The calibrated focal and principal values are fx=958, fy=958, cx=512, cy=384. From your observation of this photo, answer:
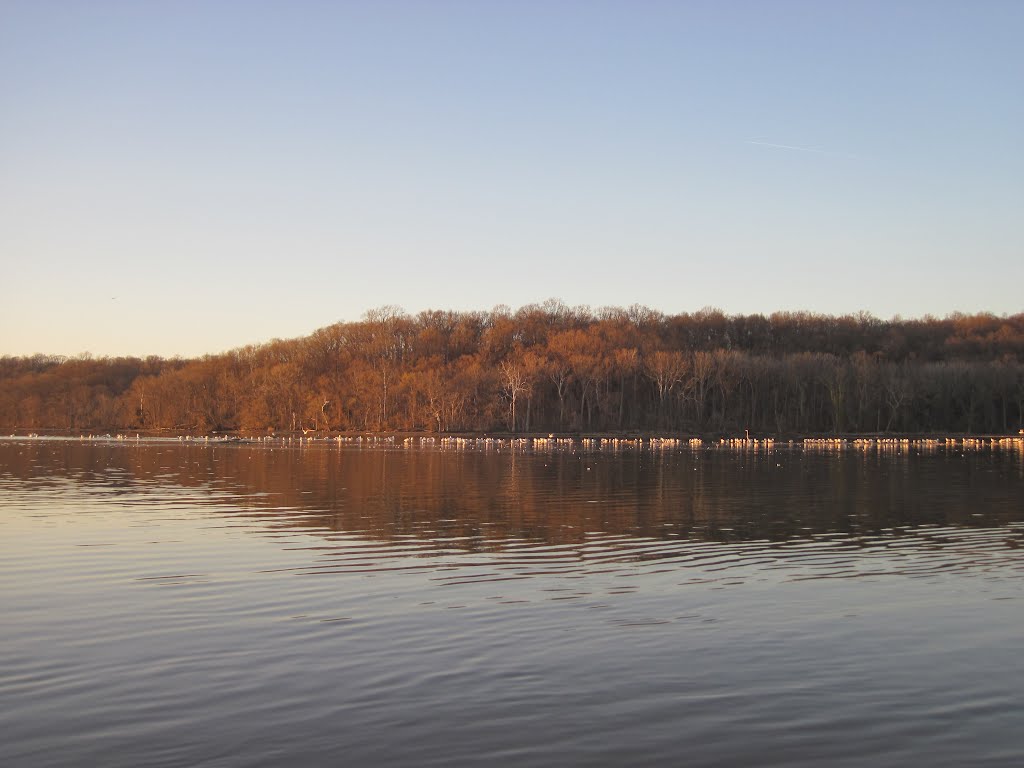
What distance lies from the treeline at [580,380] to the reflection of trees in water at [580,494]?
5856 centimetres

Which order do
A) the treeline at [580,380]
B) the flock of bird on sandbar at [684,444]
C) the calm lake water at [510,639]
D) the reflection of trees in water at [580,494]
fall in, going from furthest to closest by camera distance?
the treeline at [580,380]
the flock of bird on sandbar at [684,444]
the reflection of trees in water at [580,494]
the calm lake water at [510,639]

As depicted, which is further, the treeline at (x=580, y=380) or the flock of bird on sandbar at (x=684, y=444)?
the treeline at (x=580, y=380)

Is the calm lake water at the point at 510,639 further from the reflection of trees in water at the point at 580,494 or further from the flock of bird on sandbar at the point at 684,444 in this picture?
the flock of bird on sandbar at the point at 684,444

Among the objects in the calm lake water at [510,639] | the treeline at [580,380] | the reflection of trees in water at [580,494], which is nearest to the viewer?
the calm lake water at [510,639]

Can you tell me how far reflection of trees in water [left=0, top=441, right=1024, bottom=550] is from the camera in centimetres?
2461

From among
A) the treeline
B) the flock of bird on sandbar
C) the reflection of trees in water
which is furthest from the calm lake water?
the treeline

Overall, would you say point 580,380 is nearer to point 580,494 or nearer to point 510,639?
point 580,494

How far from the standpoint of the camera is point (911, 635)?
12.3m

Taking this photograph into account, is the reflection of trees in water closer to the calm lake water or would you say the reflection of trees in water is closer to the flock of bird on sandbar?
the calm lake water

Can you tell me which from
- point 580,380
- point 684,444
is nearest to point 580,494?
point 684,444

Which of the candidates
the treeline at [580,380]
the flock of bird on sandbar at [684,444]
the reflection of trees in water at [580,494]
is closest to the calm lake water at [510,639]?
the reflection of trees in water at [580,494]

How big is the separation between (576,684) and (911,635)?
5.03 metres

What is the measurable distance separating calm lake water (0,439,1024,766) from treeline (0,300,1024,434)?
92.5 meters

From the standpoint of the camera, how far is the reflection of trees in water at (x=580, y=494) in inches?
969
